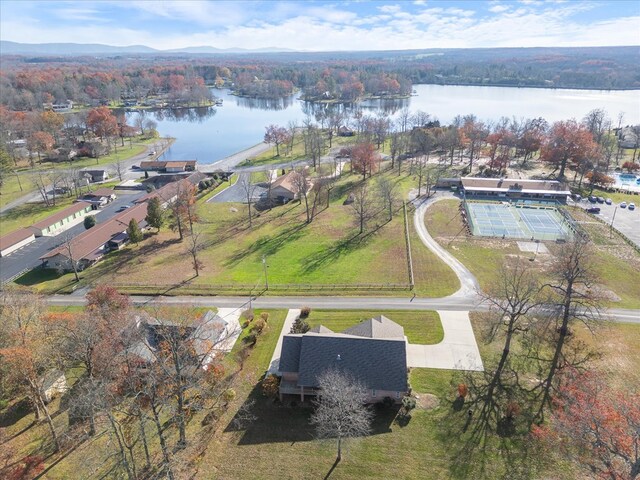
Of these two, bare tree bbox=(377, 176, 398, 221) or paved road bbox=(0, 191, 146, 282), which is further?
bare tree bbox=(377, 176, 398, 221)

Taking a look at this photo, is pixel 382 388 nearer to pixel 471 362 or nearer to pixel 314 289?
pixel 471 362

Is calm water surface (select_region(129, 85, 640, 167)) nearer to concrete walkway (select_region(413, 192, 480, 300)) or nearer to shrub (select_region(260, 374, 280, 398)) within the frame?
concrete walkway (select_region(413, 192, 480, 300))

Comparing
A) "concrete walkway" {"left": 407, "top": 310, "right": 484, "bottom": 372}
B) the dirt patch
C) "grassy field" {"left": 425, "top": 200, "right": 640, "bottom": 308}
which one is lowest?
the dirt patch

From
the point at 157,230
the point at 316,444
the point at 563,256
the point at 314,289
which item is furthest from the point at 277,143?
the point at 316,444

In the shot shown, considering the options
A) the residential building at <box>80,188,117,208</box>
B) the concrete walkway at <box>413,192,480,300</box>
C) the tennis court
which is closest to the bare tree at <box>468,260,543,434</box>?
the concrete walkway at <box>413,192,480,300</box>

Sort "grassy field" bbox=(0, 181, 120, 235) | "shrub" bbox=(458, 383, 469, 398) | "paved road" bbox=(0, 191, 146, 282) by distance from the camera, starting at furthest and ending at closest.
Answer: "grassy field" bbox=(0, 181, 120, 235) < "paved road" bbox=(0, 191, 146, 282) < "shrub" bbox=(458, 383, 469, 398)

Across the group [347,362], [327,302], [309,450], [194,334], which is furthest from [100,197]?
[309,450]

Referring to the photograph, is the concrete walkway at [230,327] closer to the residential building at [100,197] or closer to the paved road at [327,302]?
the paved road at [327,302]

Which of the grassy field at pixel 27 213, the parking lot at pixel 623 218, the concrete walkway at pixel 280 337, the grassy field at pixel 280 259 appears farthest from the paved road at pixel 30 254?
the parking lot at pixel 623 218
